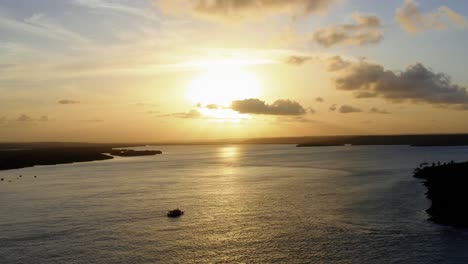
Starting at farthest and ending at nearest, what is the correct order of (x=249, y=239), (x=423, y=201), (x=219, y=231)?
(x=423, y=201)
(x=219, y=231)
(x=249, y=239)

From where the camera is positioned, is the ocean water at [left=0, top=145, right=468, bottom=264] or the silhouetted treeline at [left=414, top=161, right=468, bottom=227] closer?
the ocean water at [left=0, top=145, right=468, bottom=264]

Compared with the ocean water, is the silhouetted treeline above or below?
above

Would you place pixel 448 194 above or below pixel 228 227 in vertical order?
above

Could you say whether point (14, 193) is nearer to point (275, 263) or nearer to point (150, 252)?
point (150, 252)

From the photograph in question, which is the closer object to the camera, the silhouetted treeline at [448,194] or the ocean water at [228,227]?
the ocean water at [228,227]

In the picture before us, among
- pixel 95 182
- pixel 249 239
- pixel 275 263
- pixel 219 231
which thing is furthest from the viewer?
pixel 95 182

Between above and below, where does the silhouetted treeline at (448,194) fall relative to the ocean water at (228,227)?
above

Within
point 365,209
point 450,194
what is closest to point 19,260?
point 365,209

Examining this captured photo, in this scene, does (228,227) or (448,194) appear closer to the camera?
(228,227)
